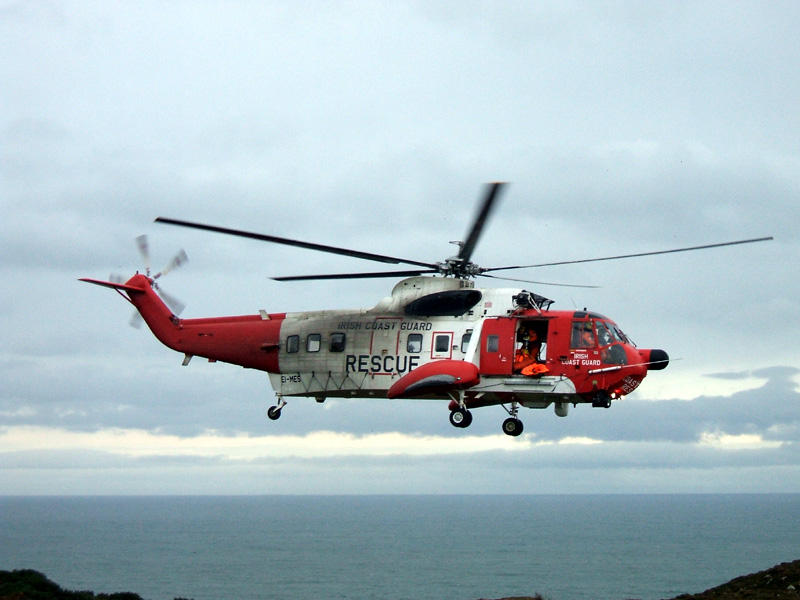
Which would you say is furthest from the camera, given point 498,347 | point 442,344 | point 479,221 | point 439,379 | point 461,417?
point 442,344

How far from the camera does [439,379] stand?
936 inches

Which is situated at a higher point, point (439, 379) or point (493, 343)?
point (493, 343)

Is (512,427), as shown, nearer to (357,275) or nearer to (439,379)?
(439,379)

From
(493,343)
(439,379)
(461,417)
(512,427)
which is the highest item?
(493,343)

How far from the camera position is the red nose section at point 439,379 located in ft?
77.8

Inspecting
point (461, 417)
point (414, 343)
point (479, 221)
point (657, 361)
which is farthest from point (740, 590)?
point (479, 221)

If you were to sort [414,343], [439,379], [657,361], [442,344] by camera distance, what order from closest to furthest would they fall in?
1. [657,361]
2. [439,379]
3. [442,344]
4. [414,343]

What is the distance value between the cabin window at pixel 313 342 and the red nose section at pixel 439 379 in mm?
3088

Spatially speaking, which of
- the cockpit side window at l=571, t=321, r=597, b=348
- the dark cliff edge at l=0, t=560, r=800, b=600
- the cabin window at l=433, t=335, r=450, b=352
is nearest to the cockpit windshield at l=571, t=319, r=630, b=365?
the cockpit side window at l=571, t=321, r=597, b=348

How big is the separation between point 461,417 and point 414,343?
2411 mm

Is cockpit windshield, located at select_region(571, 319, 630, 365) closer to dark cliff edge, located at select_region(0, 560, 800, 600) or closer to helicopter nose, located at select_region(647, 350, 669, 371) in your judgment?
helicopter nose, located at select_region(647, 350, 669, 371)

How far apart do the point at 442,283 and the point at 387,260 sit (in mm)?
1999

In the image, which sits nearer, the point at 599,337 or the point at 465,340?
the point at 599,337

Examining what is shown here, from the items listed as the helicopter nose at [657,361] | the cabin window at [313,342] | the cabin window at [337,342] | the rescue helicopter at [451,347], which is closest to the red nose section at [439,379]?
the rescue helicopter at [451,347]
